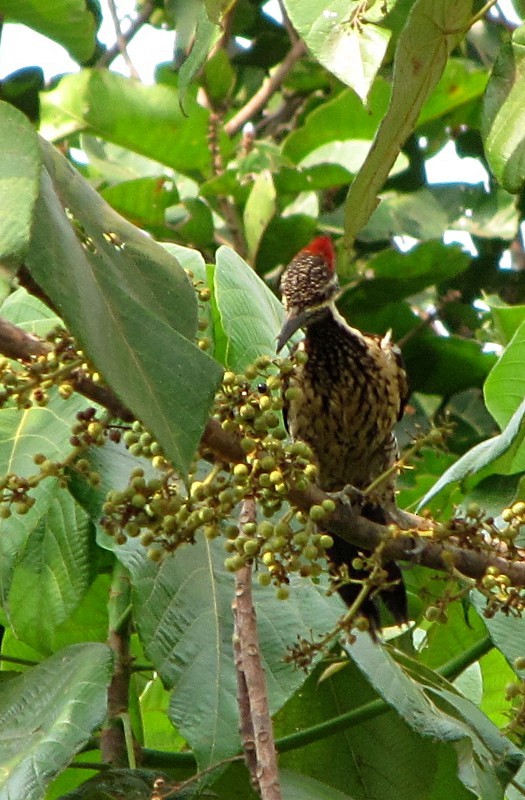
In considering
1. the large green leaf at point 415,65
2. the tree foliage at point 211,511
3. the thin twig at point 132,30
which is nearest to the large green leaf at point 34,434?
the tree foliage at point 211,511

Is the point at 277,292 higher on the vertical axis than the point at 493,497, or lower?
lower

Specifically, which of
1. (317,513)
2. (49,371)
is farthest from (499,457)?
(49,371)

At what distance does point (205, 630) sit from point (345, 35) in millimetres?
1008

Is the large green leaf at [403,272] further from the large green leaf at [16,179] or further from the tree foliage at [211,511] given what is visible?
the large green leaf at [16,179]

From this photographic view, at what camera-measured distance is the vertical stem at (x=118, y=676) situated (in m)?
1.94

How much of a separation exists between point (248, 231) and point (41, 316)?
149 centimetres

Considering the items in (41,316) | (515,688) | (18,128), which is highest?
(18,128)

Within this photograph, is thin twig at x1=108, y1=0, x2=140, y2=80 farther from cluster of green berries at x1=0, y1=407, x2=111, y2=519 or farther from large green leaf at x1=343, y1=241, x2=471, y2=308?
cluster of green berries at x1=0, y1=407, x2=111, y2=519

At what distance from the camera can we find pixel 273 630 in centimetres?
195

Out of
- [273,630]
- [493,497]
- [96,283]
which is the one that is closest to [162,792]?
[273,630]

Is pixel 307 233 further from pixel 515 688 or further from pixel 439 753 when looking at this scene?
pixel 515 688

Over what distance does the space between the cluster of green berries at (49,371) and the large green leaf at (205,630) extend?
580 mm

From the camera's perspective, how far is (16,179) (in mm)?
930

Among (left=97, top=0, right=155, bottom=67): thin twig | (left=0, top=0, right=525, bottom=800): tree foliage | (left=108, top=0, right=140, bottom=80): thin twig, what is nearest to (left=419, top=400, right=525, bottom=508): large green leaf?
(left=0, top=0, right=525, bottom=800): tree foliage
